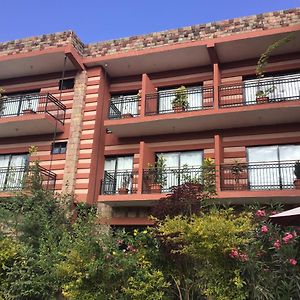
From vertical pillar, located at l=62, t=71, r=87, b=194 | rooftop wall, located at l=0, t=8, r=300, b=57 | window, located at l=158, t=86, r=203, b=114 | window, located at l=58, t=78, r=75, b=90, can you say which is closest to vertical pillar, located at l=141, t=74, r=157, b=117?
window, located at l=158, t=86, r=203, b=114

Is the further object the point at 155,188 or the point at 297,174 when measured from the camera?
the point at 155,188

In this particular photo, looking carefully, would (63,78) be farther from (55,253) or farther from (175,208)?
(175,208)

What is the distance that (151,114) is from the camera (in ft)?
57.1

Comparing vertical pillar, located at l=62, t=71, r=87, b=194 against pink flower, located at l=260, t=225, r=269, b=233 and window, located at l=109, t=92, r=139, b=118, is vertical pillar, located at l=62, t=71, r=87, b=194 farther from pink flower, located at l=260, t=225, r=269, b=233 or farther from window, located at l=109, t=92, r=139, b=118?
pink flower, located at l=260, t=225, r=269, b=233

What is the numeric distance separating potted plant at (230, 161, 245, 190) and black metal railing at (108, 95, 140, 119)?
5124mm

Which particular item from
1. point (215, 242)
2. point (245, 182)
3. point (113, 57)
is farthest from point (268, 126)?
point (215, 242)

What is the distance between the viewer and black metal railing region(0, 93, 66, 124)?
59.9 ft

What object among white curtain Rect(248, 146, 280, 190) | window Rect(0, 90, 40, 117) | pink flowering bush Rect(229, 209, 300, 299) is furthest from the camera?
window Rect(0, 90, 40, 117)

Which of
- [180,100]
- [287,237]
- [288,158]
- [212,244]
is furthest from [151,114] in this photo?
[287,237]

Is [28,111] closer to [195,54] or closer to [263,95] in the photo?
[195,54]

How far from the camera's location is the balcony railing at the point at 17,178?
17.0 m

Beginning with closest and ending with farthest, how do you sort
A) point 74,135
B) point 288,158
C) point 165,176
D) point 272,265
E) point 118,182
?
1. point 272,265
2. point 288,158
3. point 165,176
4. point 118,182
5. point 74,135

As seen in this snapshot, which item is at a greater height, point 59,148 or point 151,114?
point 151,114

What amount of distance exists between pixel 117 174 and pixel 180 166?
2762 mm
